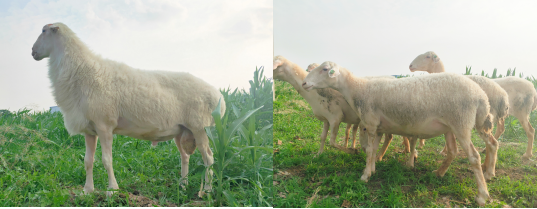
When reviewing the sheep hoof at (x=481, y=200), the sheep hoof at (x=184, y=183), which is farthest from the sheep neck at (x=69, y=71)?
the sheep hoof at (x=481, y=200)

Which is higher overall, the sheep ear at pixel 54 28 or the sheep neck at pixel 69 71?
the sheep ear at pixel 54 28

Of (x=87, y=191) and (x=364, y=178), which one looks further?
(x=364, y=178)

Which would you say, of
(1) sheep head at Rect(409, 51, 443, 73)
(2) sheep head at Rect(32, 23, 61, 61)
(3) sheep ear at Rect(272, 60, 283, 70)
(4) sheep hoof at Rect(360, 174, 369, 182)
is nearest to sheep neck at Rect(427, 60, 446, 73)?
(1) sheep head at Rect(409, 51, 443, 73)

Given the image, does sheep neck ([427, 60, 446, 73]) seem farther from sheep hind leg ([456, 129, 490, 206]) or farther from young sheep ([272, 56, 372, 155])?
sheep hind leg ([456, 129, 490, 206])

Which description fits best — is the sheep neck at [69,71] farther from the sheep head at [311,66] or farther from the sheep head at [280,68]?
the sheep head at [311,66]

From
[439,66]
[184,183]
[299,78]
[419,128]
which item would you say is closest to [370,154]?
[419,128]

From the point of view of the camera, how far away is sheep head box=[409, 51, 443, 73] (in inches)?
229

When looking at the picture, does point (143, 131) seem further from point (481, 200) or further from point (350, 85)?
point (481, 200)

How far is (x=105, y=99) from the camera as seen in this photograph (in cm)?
299

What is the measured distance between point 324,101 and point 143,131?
2742mm

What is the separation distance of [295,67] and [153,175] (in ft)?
8.69

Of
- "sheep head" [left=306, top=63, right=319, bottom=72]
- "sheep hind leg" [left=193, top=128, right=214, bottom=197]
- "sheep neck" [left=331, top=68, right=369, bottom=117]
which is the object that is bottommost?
"sheep hind leg" [left=193, top=128, right=214, bottom=197]

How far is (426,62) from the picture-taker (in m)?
5.84

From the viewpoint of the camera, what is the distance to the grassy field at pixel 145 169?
10.2 ft
